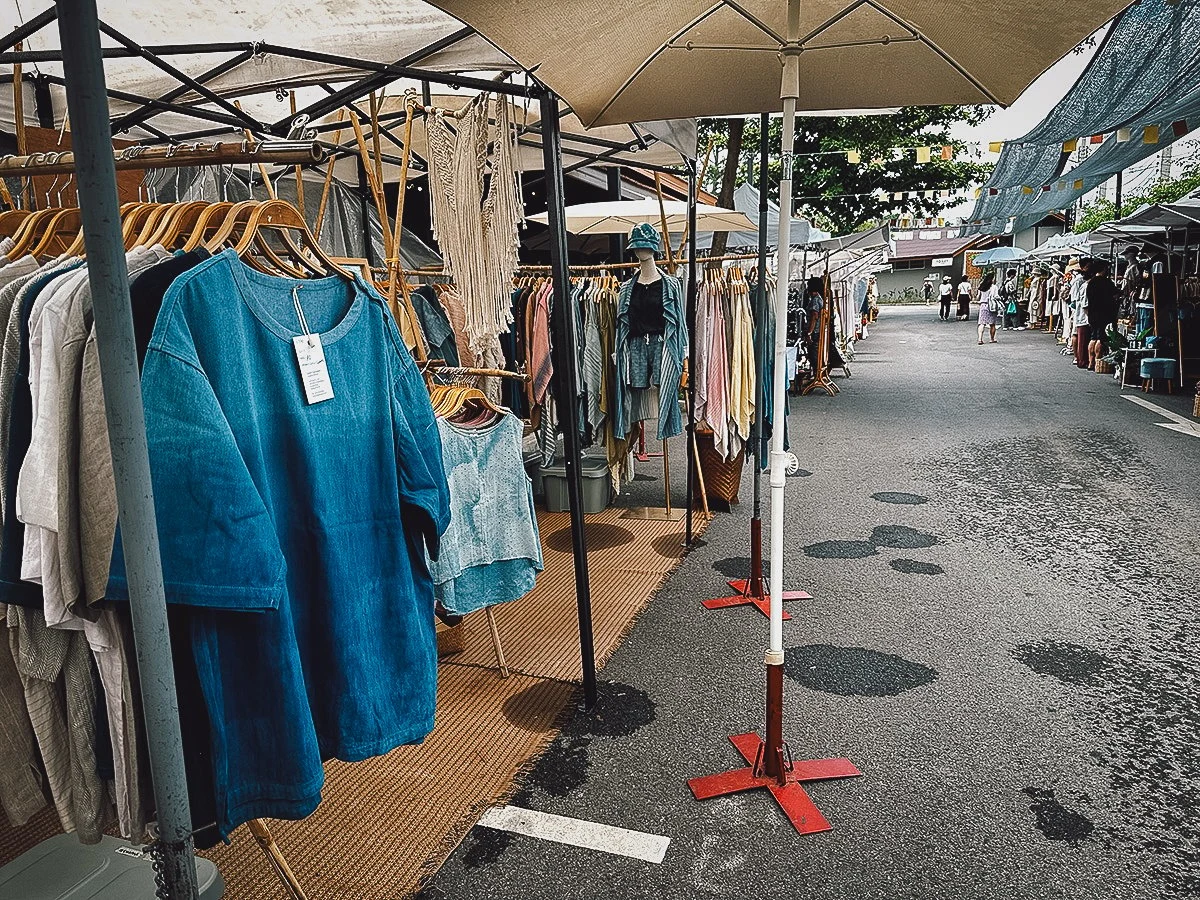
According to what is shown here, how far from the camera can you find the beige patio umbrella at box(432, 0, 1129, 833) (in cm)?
218

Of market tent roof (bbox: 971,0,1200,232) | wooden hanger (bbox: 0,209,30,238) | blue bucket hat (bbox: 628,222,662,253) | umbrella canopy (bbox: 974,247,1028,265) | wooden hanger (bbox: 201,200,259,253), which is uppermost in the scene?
market tent roof (bbox: 971,0,1200,232)

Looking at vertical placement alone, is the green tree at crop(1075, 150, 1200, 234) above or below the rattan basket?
above

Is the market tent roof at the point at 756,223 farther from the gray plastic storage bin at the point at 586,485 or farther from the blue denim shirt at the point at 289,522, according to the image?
the blue denim shirt at the point at 289,522

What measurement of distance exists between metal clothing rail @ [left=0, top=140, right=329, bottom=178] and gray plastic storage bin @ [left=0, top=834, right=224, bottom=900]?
1572 millimetres

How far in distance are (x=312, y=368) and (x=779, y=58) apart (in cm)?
184

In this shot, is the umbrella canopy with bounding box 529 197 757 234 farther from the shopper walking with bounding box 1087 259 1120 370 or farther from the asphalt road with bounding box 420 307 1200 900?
the shopper walking with bounding box 1087 259 1120 370

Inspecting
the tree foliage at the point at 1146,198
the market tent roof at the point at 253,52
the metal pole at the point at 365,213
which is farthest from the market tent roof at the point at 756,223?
the market tent roof at the point at 253,52

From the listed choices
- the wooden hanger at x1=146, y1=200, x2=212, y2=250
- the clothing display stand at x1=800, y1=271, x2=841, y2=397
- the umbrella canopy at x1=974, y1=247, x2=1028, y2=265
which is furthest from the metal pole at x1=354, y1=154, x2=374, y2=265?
the umbrella canopy at x1=974, y1=247, x2=1028, y2=265

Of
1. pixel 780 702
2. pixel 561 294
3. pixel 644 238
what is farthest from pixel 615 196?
pixel 780 702

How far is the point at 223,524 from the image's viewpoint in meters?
1.42

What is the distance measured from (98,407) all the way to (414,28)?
2563mm

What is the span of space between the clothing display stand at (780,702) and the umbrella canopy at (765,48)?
22cm

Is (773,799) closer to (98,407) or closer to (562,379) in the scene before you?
(562,379)

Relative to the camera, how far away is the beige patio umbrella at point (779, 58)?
2178 millimetres
